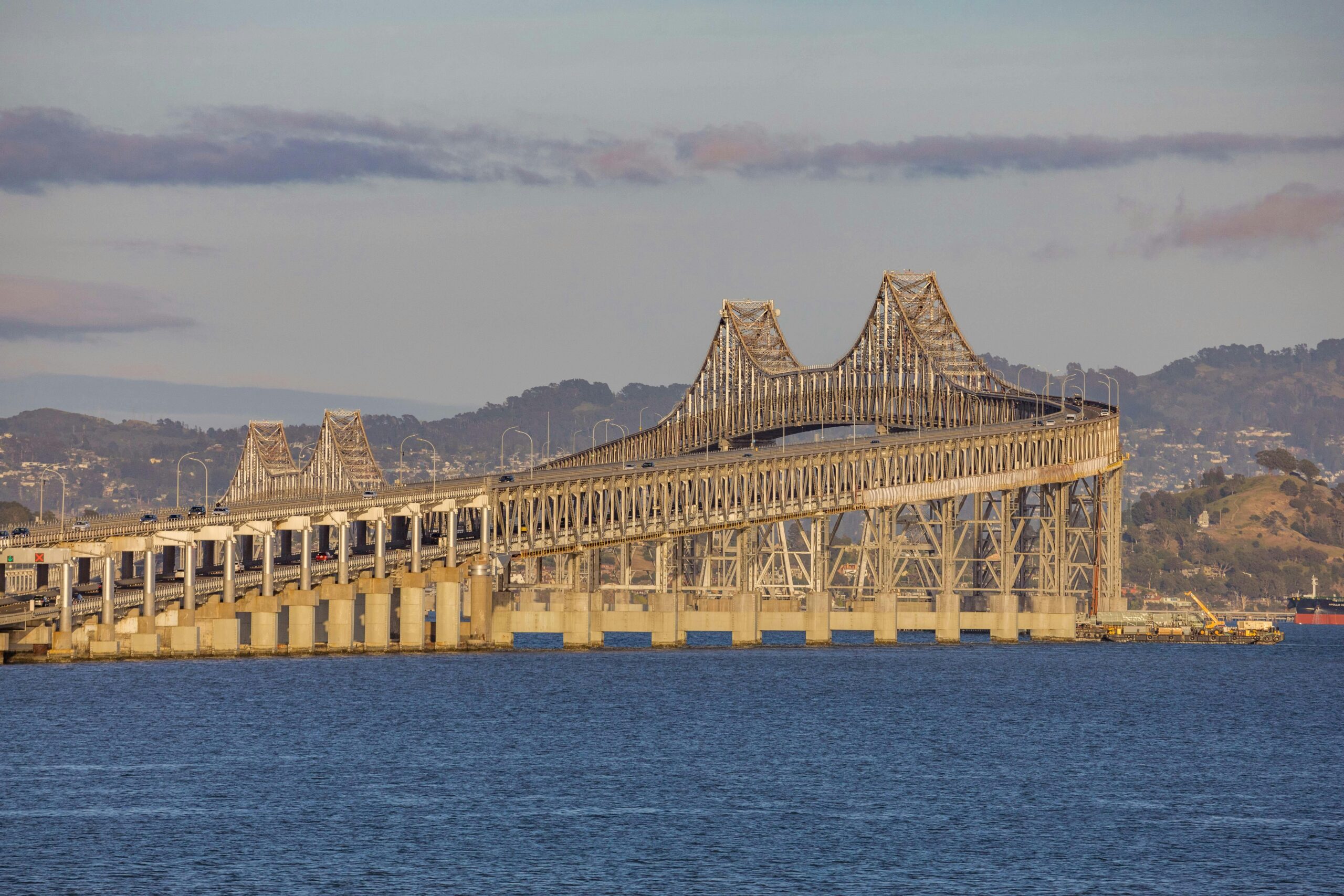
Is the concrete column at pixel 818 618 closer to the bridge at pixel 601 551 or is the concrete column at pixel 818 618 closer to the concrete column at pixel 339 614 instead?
the bridge at pixel 601 551

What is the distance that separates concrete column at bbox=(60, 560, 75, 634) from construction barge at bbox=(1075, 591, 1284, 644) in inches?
3015

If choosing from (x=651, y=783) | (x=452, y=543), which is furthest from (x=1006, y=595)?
(x=651, y=783)

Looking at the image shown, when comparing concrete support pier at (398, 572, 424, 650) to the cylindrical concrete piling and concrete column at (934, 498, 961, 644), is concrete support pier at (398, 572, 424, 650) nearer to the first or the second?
the cylindrical concrete piling

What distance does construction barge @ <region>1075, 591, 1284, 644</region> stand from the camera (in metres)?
158

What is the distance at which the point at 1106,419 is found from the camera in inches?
6457

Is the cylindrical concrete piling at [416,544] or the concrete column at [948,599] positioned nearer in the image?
the cylindrical concrete piling at [416,544]

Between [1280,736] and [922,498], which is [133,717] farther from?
[922,498]

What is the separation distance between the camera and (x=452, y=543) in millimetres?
126500

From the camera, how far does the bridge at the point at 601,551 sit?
112 m

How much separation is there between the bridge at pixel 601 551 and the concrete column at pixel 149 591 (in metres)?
0.17

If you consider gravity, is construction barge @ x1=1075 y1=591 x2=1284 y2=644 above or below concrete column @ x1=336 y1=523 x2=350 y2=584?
below

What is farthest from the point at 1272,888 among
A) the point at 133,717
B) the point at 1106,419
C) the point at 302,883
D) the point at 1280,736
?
the point at 1106,419

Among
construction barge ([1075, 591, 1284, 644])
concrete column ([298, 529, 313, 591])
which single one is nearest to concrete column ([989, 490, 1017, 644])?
construction barge ([1075, 591, 1284, 644])

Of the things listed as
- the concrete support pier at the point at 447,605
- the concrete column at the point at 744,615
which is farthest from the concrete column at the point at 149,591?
the concrete column at the point at 744,615
